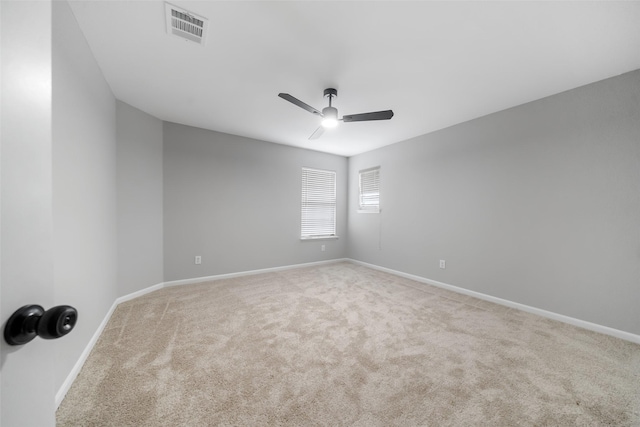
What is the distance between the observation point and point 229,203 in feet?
13.5

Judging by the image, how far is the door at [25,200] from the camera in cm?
43

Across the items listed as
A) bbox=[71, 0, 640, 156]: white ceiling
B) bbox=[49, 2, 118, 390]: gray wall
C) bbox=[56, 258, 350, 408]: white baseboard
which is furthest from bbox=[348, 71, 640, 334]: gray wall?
bbox=[49, 2, 118, 390]: gray wall

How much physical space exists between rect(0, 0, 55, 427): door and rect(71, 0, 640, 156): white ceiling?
4.99 feet

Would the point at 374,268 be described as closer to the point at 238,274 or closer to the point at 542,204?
the point at 238,274

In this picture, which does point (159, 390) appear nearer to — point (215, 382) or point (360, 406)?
point (215, 382)

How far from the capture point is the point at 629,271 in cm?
222

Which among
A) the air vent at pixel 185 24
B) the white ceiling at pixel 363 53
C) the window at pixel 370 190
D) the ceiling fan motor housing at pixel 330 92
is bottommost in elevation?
the window at pixel 370 190

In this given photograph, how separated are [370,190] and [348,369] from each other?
12.2ft

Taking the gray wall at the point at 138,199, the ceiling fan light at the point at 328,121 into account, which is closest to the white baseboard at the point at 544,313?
the ceiling fan light at the point at 328,121

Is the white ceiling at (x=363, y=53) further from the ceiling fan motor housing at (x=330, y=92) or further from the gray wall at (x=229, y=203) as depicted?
the gray wall at (x=229, y=203)

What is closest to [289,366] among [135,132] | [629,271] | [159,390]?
[159,390]

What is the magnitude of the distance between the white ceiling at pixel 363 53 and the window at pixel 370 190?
72.1 inches

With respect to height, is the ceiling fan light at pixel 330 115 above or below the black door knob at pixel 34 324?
above

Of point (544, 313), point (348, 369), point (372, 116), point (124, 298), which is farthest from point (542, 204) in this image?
point (124, 298)
